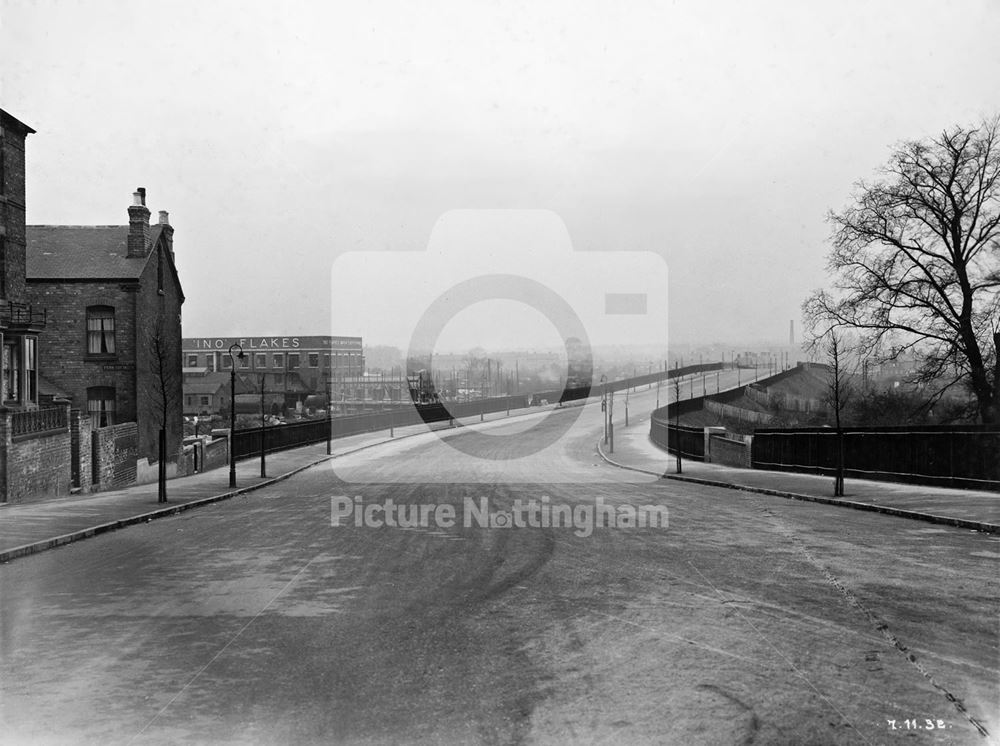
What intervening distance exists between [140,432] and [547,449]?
2115 centimetres

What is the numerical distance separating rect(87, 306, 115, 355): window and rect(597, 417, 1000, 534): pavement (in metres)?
21.4

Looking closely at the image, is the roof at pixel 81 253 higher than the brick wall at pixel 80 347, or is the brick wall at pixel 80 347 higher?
the roof at pixel 81 253

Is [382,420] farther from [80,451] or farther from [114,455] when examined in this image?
[80,451]

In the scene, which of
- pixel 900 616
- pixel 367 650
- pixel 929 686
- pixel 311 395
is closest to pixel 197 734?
pixel 367 650

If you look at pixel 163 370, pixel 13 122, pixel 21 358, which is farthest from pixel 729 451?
pixel 13 122

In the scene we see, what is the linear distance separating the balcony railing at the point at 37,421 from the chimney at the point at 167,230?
51.2 ft

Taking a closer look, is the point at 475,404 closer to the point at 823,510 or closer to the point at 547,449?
the point at 547,449

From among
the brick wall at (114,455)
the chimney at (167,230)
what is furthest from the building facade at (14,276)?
the chimney at (167,230)

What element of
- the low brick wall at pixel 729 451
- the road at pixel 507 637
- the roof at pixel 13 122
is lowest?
the low brick wall at pixel 729 451

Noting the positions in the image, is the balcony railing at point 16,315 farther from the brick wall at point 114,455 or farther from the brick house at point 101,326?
the brick house at point 101,326

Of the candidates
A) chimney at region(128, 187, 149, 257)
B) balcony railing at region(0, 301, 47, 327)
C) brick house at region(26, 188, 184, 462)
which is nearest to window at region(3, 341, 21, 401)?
balcony railing at region(0, 301, 47, 327)

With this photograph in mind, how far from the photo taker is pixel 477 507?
1933 centimetres

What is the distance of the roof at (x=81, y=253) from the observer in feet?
109

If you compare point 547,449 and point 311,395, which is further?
point 311,395
